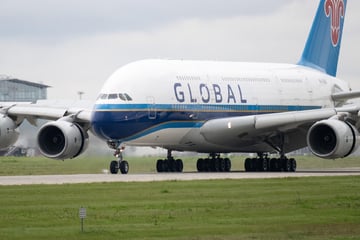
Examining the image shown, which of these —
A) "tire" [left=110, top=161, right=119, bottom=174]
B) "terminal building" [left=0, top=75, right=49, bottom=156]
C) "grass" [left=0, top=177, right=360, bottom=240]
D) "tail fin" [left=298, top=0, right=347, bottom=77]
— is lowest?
"grass" [left=0, top=177, right=360, bottom=240]

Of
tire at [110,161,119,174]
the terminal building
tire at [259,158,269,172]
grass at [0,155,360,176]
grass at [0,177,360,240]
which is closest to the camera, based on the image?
grass at [0,177,360,240]

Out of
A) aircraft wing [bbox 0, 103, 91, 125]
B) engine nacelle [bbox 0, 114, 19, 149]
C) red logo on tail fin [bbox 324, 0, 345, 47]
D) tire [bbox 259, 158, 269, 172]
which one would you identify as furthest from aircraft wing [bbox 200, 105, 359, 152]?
red logo on tail fin [bbox 324, 0, 345, 47]

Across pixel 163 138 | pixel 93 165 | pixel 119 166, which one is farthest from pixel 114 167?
pixel 93 165

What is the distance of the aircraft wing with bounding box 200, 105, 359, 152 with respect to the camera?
4341 centimetres

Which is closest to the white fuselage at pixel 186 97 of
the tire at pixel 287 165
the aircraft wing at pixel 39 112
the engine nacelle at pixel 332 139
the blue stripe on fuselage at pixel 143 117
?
the blue stripe on fuselage at pixel 143 117

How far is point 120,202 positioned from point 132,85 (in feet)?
54.2

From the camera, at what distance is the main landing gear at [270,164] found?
46.8 metres

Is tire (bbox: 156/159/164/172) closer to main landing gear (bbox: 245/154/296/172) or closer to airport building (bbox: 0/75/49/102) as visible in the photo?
main landing gear (bbox: 245/154/296/172)

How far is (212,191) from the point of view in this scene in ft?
101

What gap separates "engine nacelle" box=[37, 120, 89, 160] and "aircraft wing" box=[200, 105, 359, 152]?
5363mm

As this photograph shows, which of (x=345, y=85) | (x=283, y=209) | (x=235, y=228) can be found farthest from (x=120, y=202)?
(x=345, y=85)

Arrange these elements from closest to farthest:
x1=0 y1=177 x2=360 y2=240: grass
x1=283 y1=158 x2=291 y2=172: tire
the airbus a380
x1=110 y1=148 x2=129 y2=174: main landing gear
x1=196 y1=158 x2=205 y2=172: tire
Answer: x1=0 y1=177 x2=360 y2=240: grass < x1=110 y1=148 x2=129 y2=174: main landing gear < the airbus a380 < x1=283 y1=158 x2=291 y2=172: tire < x1=196 y1=158 x2=205 y2=172: tire

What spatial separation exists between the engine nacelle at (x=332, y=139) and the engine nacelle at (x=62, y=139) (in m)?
9.36

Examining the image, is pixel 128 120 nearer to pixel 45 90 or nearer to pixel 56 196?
pixel 56 196
